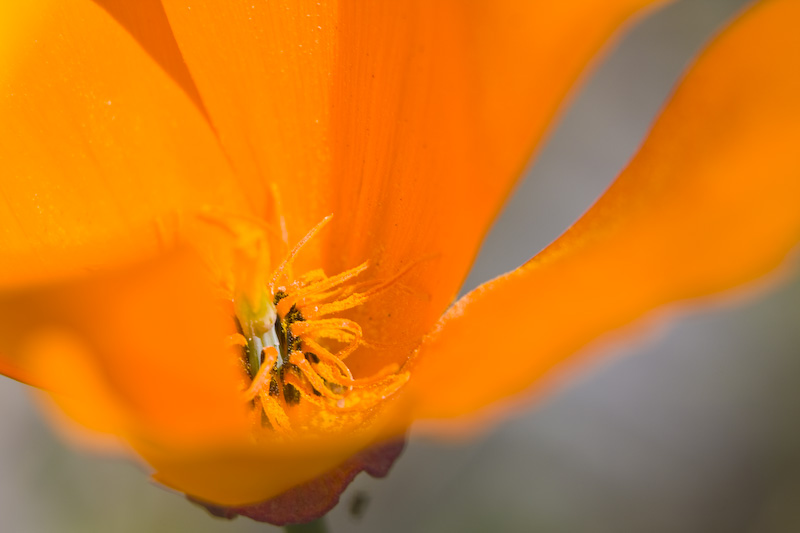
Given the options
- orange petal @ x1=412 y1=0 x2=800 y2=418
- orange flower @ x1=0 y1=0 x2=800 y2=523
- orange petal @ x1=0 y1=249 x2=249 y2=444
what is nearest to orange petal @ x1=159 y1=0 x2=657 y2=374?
orange flower @ x1=0 y1=0 x2=800 y2=523

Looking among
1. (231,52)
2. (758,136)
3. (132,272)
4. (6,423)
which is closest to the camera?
(132,272)

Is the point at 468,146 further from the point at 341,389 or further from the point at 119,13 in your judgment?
the point at 119,13

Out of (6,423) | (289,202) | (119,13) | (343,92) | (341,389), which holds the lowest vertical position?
(6,423)

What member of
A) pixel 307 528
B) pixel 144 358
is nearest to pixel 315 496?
pixel 307 528

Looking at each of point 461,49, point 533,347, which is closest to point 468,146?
point 461,49

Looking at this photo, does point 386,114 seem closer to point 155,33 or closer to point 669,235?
point 155,33

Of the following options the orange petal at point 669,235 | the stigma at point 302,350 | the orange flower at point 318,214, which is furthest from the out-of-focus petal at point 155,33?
the orange petal at point 669,235

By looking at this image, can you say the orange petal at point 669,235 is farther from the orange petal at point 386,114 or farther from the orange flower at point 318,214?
the orange petal at point 386,114
